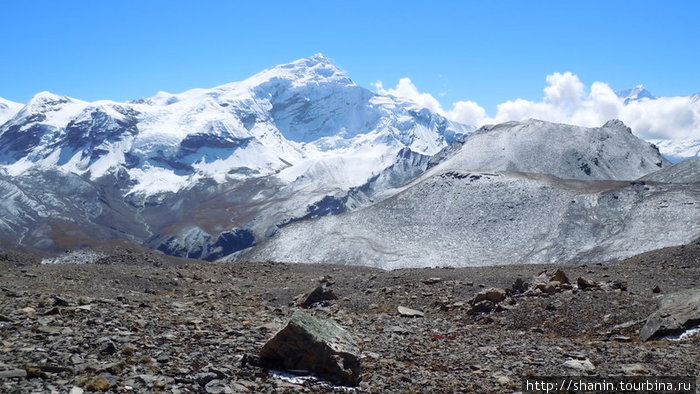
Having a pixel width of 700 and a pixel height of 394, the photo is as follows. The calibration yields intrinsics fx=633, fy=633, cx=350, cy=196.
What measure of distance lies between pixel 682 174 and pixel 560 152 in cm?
3855

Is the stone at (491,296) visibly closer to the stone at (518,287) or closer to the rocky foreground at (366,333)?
the rocky foreground at (366,333)

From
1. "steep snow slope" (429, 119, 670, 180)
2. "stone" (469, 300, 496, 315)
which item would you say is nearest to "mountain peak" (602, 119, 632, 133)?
"steep snow slope" (429, 119, 670, 180)

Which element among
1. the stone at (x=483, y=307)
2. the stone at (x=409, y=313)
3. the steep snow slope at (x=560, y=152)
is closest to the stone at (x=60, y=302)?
the stone at (x=409, y=313)

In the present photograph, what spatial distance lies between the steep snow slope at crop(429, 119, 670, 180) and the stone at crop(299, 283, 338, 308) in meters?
108

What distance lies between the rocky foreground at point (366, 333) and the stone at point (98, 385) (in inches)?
0.9

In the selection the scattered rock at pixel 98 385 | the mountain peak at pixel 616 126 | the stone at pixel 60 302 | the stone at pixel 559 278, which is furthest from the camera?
the mountain peak at pixel 616 126

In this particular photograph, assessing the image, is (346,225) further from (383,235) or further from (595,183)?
(595,183)

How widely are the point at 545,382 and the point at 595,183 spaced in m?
93.6

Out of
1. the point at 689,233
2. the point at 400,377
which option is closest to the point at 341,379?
the point at 400,377

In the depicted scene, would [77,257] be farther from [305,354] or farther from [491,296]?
[305,354]

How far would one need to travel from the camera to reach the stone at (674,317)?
17.8 m

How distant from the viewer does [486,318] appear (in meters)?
21.7

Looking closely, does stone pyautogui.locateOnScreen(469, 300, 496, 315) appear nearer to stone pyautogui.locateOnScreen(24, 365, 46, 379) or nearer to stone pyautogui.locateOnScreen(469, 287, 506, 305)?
stone pyautogui.locateOnScreen(469, 287, 506, 305)

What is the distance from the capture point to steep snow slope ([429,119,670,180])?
5207 inches
